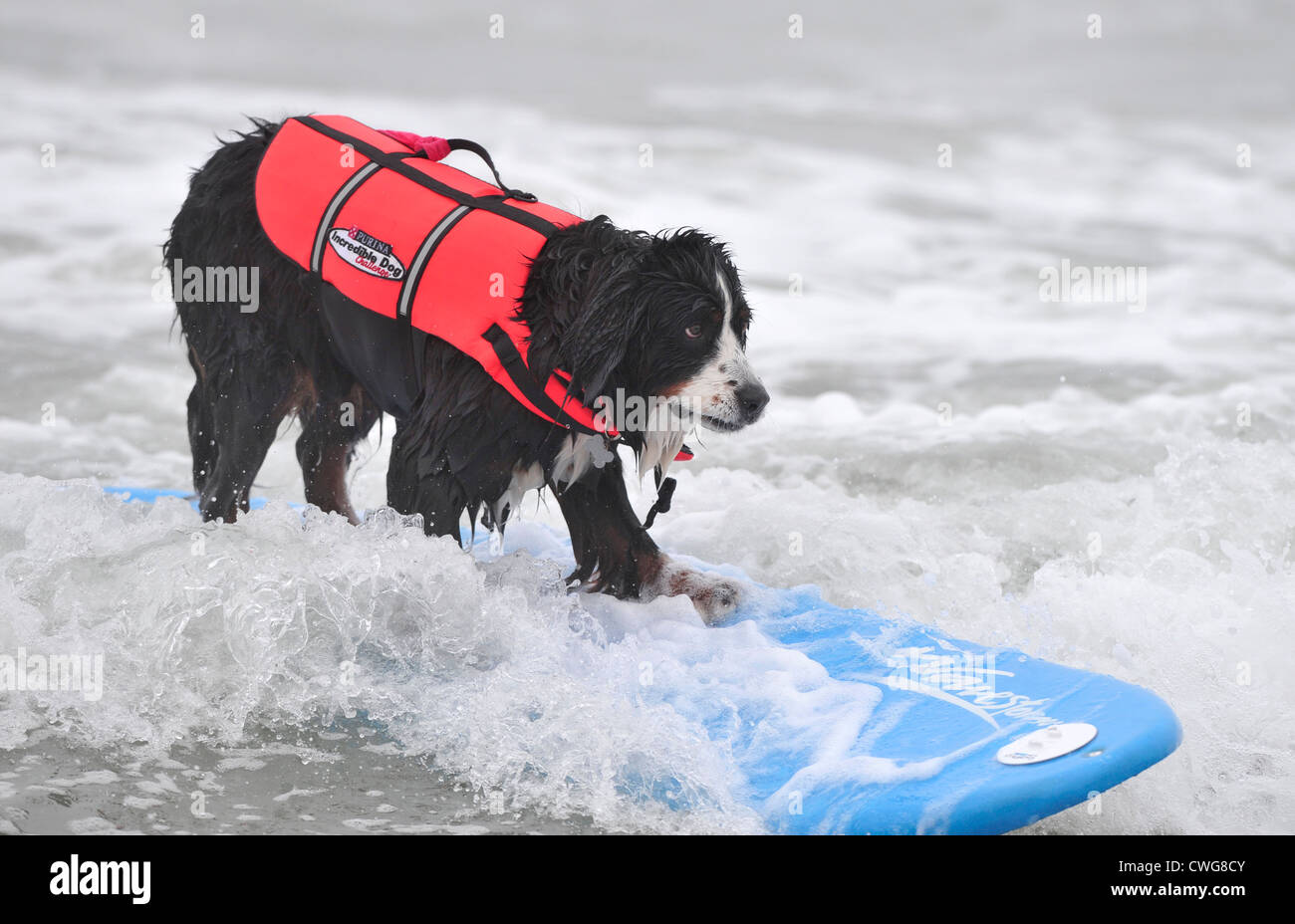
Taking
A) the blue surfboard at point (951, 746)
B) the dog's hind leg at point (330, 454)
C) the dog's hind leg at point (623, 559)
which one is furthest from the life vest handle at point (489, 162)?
the blue surfboard at point (951, 746)

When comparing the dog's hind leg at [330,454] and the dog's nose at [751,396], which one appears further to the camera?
the dog's hind leg at [330,454]

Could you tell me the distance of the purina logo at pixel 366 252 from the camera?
377cm

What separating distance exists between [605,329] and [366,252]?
89 centimetres

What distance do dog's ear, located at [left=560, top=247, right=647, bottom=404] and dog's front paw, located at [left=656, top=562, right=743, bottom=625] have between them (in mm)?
825

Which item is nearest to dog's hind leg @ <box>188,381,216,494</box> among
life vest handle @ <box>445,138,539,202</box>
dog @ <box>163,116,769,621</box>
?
dog @ <box>163,116,769,621</box>

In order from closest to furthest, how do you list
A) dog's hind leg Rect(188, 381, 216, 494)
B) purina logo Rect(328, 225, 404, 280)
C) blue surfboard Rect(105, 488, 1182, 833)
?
blue surfboard Rect(105, 488, 1182, 833)
purina logo Rect(328, 225, 404, 280)
dog's hind leg Rect(188, 381, 216, 494)

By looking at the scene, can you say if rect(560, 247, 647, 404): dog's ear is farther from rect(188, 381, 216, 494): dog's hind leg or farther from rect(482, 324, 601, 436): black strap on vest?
rect(188, 381, 216, 494): dog's hind leg

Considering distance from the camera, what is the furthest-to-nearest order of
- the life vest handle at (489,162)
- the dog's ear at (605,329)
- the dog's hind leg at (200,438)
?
the dog's hind leg at (200,438)
the life vest handle at (489,162)
the dog's ear at (605,329)

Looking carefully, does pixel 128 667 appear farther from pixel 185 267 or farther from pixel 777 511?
pixel 777 511

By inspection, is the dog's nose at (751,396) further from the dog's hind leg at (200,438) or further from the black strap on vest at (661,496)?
the dog's hind leg at (200,438)

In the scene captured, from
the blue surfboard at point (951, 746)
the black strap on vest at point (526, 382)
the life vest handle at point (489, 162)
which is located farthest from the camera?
the life vest handle at point (489, 162)

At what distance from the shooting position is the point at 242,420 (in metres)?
4.22

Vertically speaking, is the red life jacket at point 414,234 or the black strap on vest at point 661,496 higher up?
the red life jacket at point 414,234

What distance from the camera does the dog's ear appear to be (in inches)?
132
